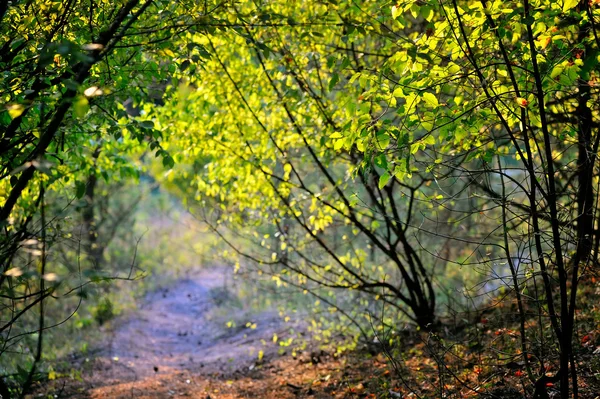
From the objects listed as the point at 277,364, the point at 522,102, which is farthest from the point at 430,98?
the point at 277,364

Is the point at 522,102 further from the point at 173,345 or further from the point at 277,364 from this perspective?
the point at 173,345

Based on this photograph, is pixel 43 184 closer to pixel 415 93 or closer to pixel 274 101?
pixel 274 101

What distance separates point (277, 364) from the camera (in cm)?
850

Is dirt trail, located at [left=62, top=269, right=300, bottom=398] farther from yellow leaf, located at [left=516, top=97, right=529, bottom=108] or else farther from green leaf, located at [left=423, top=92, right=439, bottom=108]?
yellow leaf, located at [left=516, top=97, right=529, bottom=108]

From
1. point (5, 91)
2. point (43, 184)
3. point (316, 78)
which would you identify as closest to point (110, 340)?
point (43, 184)

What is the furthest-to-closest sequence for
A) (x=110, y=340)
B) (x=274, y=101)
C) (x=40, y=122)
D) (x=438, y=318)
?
(x=110, y=340) → (x=438, y=318) → (x=274, y=101) → (x=40, y=122)

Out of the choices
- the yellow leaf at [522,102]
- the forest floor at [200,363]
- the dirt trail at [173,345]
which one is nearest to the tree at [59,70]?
the yellow leaf at [522,102]

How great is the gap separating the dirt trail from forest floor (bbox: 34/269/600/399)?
23 mm

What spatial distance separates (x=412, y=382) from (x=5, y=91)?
437 cm

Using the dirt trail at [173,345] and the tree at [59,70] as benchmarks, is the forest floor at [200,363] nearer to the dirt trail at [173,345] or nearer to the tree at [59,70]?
the dirt trail at [173,345]

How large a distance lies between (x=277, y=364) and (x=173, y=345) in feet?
13.8

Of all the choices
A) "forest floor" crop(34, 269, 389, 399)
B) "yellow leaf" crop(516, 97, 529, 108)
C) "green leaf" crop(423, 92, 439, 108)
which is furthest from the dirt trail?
"yellow leaf" crop(516, 97, 529, 108)

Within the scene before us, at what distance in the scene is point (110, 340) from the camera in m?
10.8

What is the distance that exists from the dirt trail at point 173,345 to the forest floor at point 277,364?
0.02 m
